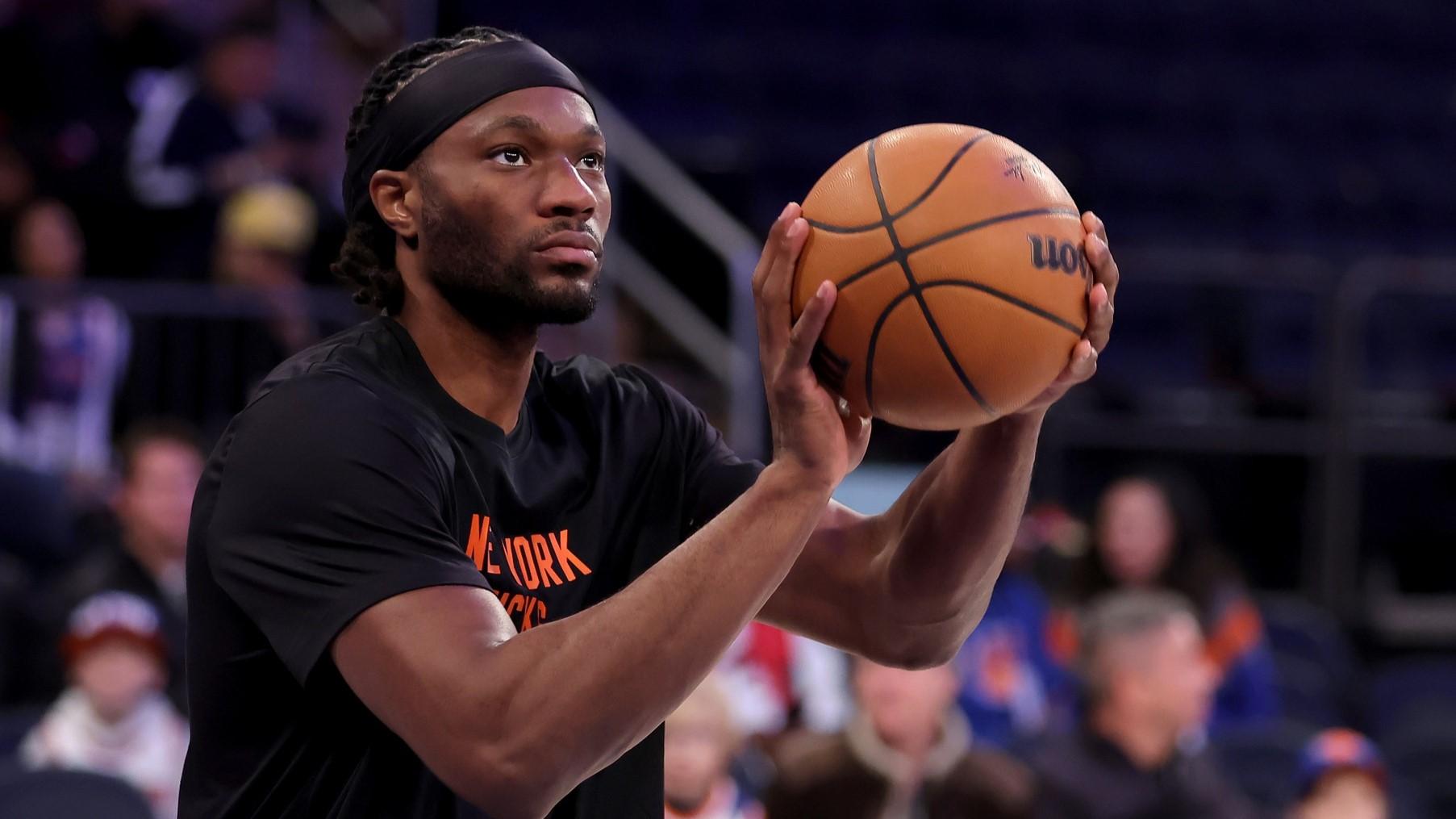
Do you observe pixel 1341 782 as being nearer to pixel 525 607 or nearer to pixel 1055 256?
pixel 1055 256

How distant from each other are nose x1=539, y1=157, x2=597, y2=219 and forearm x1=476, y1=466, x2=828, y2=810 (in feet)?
1.67

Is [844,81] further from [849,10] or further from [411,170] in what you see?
[411,170]

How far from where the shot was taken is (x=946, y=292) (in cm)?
243

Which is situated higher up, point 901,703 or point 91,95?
point 901,703

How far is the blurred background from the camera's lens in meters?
5.88

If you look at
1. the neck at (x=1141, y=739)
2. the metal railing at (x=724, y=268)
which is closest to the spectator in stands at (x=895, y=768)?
the neck at (x=1141, y=739)

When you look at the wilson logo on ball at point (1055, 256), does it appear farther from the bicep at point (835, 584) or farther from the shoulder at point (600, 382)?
the shoulder at point (600, 382)

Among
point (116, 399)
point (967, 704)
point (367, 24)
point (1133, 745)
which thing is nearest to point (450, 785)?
point (1133, 745)

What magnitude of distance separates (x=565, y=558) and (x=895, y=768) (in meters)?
3.38

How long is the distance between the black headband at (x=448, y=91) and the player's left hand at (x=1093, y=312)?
2.37 ft

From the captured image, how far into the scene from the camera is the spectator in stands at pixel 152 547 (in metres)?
6.17

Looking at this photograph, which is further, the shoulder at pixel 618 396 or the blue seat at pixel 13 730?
the blue seat at pixel 13 730

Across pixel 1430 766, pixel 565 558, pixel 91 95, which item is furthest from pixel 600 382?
pixel 91 95

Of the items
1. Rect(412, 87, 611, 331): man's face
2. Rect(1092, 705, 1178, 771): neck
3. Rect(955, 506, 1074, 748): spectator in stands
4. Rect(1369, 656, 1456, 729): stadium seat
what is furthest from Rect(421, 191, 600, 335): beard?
Rect(1369, 656, 1456, 729): stadium seat
